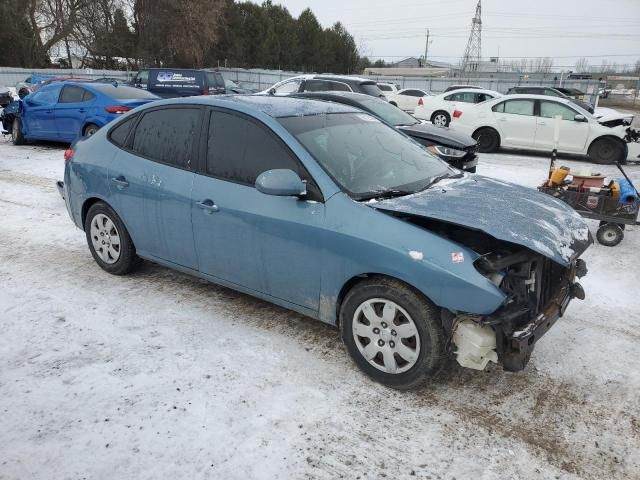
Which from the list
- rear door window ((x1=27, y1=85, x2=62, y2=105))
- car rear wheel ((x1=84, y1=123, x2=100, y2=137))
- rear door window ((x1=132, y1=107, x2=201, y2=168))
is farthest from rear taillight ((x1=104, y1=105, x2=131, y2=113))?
rear door window ((x1=132, y1=107, x2=201, y2=168))

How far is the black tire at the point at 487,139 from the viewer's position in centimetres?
1279

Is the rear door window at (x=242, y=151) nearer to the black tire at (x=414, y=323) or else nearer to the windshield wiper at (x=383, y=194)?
the windshield wiper at (x=383, y=194)

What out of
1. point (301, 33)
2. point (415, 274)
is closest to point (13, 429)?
point (415, 274)

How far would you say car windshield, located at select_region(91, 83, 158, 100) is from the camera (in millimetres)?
10805

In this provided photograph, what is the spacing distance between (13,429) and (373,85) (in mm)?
13327

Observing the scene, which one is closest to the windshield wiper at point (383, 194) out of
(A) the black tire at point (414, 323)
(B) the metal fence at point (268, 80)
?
(A) the black tire at point (414, 323)

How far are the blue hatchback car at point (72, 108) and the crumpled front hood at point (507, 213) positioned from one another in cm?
859

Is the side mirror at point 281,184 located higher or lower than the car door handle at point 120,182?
higher

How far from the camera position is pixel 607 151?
11.6 meters

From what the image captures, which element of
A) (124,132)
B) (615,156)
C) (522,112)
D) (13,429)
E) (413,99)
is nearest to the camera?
(13,429)

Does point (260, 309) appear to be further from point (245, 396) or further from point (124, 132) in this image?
point (124, 132)

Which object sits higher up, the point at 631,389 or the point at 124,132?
the point at 124,132

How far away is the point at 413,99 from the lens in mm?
24453

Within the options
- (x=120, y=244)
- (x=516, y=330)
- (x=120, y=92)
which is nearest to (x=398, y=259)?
(x=516, y=330)
